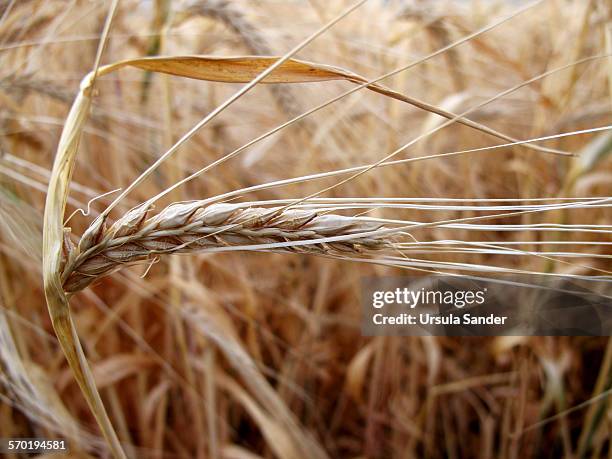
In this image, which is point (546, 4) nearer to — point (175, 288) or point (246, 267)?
point (246, 267)

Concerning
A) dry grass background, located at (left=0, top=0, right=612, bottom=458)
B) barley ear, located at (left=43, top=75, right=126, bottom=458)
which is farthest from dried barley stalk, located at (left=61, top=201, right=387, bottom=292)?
dry grass background, located at (left=0, top=0, right=612, bottom=458)

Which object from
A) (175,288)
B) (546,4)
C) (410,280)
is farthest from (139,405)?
(546,4)

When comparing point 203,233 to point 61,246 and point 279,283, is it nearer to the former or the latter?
point 61,246

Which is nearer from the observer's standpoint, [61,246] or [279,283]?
[61,246]

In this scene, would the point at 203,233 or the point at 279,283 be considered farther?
the point at 279,283

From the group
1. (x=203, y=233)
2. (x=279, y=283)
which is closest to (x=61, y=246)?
(x=203, y=233)

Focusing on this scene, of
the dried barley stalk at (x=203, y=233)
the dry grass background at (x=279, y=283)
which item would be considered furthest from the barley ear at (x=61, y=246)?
the dry grass background at (x=279, y=283)
